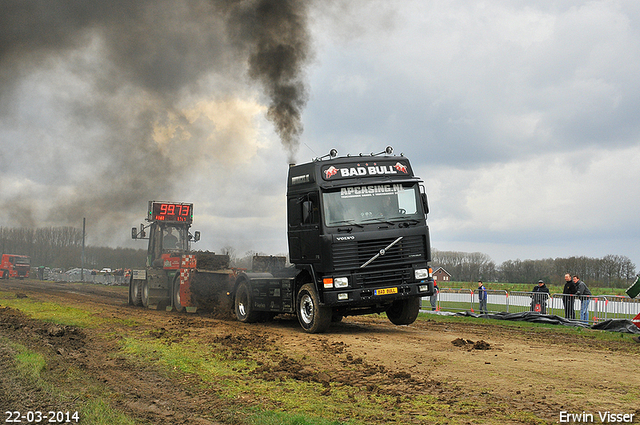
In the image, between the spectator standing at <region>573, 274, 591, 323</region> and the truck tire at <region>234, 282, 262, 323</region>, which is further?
the spectator standing at <region>573, 274, 591, 323</region>

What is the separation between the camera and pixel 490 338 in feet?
41.5

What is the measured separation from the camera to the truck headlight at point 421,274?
40.1ft

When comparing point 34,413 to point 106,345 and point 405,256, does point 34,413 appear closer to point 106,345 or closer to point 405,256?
point 106,345

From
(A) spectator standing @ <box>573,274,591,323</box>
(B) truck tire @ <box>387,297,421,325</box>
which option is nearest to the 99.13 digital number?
(B) truck tire @ <box>387,297,421,325</box>

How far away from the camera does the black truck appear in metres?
11.8

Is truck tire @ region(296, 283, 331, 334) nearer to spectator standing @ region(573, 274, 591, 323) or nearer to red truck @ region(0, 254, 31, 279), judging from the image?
spectator standing @ region(573, 274, 591, 323)

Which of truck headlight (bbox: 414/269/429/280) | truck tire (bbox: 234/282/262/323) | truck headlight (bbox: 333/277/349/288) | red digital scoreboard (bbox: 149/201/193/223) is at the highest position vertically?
red digital scoreboard (bbox: 149/201/193/223)

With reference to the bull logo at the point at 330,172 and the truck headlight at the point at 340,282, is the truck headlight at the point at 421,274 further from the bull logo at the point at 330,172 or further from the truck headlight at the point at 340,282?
the bull logo at the point at 330,172

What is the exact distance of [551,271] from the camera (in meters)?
59.4

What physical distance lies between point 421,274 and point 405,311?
186cm

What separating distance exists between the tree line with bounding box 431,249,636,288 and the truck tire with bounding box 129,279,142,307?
99.3 ft

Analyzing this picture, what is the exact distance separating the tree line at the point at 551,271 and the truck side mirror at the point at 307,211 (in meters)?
37.4

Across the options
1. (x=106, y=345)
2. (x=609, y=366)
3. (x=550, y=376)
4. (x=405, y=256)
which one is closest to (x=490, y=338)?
(x=405, y=256)

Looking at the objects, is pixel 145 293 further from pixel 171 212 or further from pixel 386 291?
pixel 386 291
